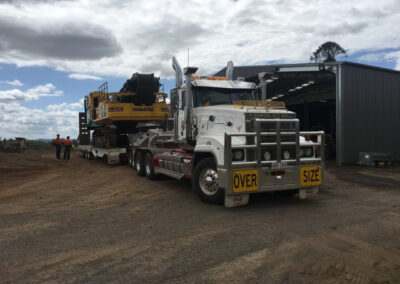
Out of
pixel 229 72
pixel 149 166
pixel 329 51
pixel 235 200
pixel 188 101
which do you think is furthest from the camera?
pixel 329 51

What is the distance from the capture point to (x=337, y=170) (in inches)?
545

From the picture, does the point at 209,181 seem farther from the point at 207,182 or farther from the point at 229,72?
the point at 229,72

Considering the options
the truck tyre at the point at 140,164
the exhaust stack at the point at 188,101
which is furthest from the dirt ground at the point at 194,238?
the truck tyre at the point at 140,164

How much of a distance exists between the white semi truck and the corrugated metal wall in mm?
8025

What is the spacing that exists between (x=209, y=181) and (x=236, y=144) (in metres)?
1.09

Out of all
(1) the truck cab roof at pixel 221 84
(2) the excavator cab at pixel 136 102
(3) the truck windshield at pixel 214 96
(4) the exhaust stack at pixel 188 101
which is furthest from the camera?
(2) the excavator cab at pixel 136 102

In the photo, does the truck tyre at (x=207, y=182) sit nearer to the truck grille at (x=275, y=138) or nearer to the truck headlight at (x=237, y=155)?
the truck headlight at (x=237, y=155)

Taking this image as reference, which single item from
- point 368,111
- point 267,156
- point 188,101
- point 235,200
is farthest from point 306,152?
point 368,111

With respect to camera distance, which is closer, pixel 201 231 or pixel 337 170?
pixel 201 231

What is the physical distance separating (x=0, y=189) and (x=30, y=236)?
601cm

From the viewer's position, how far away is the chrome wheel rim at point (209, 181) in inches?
286

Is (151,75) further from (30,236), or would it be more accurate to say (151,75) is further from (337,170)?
(30,236)

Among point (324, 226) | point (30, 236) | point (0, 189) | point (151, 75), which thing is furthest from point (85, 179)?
point (324, 226)

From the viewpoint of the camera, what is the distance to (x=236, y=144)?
6.86 meters
